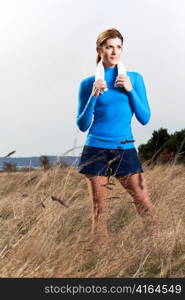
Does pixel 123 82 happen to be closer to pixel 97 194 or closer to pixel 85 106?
pixel 85 106

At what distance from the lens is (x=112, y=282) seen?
312 centimetres

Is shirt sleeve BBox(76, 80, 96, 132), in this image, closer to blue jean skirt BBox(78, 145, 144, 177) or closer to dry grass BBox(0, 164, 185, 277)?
blue jean skirt BBox(78, 145, 144, 177)

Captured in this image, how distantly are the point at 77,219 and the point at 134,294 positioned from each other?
2433 mm

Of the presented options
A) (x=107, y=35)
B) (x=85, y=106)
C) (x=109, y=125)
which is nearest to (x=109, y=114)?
(x=109, y=125)

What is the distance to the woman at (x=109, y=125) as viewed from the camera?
3936mm

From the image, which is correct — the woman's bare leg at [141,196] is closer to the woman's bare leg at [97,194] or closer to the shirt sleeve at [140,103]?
the woman's bare leg at [97,194]

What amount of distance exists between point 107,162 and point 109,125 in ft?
0.87

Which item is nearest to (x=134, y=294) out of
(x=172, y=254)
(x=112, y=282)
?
(x=112, y=282)

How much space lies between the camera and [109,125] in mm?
3977

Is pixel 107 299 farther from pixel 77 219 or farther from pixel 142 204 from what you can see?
pixel 77 219

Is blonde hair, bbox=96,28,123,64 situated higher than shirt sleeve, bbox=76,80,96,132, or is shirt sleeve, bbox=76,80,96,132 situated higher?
blonde hair, bbox=96,28,123,64

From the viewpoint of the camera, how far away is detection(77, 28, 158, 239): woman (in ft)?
12.9

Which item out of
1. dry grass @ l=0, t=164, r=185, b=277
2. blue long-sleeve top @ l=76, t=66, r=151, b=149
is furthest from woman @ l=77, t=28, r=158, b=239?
dry grass @ l=0, t=164, r=185, b=277

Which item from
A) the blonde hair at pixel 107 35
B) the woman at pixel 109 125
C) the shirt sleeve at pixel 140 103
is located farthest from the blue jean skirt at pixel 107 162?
the blonde hair at pixel 107 35
